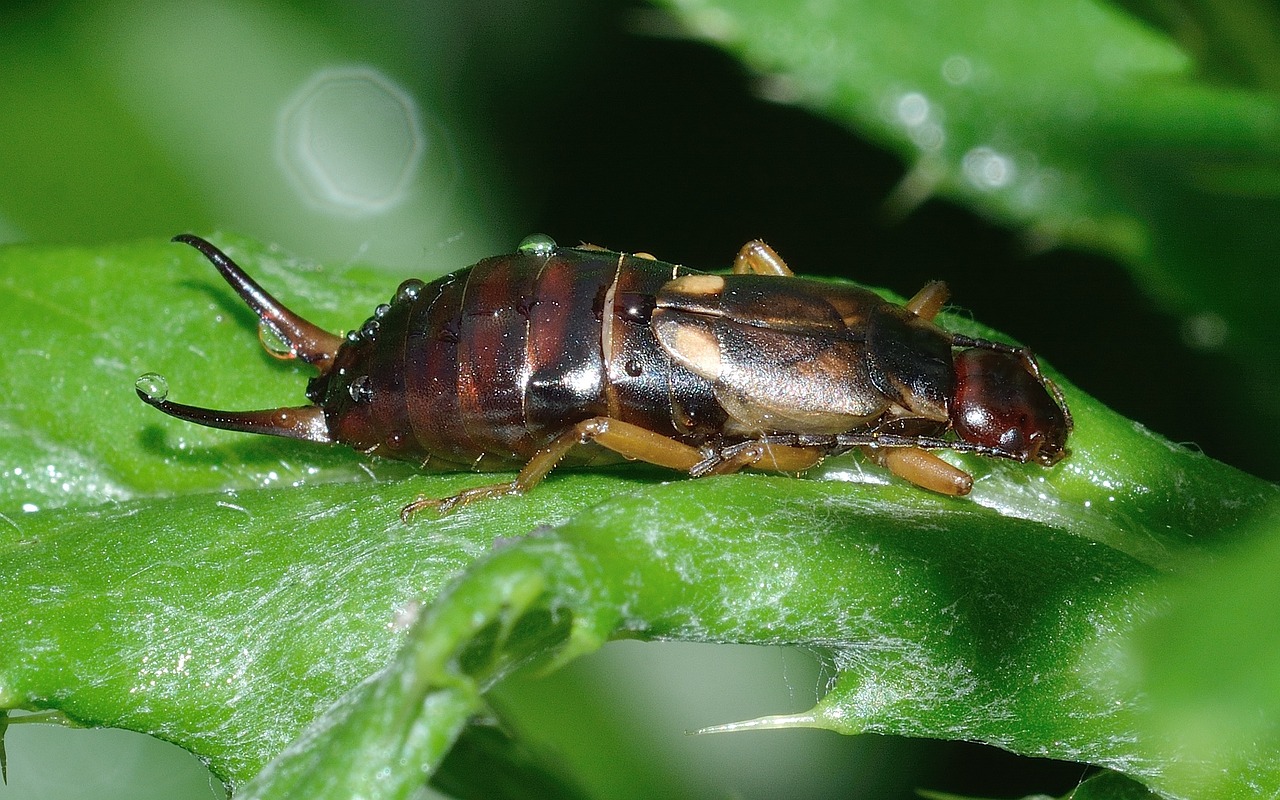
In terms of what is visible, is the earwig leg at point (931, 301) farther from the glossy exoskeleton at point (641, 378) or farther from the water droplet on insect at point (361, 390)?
the water droplet on insect at point (361, 390)

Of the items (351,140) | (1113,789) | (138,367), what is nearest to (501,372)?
(138,367)

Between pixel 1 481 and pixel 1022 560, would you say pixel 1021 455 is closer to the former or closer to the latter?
pixel 1022 560

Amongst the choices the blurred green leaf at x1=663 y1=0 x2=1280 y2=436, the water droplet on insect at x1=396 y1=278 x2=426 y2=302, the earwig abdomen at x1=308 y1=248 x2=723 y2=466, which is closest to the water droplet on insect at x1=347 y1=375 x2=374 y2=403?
the earwig abdomen at x1=308 y1=248 x2=723 y2=466

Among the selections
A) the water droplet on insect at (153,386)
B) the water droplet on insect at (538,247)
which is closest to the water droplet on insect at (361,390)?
the water droplet on insect at (153,386)

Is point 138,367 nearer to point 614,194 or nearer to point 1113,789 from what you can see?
point 1113,789

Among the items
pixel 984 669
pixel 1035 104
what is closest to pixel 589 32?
pixel 1035 104
